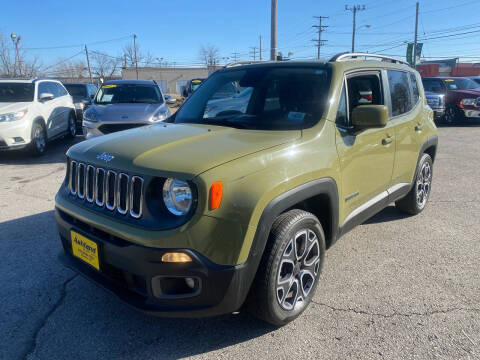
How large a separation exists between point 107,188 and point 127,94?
7097 mm

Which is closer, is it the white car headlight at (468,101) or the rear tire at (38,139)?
the rear tire at (38,139)

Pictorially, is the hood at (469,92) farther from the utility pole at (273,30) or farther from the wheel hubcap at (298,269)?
the wheel hubcap at (298,269)

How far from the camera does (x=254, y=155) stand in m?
2.29

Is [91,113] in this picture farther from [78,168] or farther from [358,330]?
[358,330]

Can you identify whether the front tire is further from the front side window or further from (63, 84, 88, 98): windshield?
(63, 84, 88, 98): windshield

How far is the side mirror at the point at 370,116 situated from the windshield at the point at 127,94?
662 centimetres

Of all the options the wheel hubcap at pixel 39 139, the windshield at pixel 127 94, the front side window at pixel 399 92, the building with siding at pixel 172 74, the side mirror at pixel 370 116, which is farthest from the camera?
the building with siding at pixel 172 74

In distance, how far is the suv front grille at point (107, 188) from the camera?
86.2 inches

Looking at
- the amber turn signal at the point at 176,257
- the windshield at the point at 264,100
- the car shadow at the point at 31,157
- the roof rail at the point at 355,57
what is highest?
the roof rail at the point at 355,57

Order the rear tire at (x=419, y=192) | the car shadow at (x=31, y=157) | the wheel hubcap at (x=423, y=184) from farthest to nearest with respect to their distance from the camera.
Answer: the car shadow at (x=31, y=157), the wheel hubcap at (x=423, y=184), the rear tire at (x=419, y=192)

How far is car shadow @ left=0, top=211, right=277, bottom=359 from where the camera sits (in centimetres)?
240

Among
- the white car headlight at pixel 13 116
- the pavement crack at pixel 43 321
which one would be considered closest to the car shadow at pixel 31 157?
the white car headlight at pixel 13 116

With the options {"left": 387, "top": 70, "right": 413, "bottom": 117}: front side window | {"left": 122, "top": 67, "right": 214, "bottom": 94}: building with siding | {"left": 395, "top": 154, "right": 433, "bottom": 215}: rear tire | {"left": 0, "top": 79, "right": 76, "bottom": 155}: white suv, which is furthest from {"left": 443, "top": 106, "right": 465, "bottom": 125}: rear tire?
{"left": 122, "top": 67, "right": 214, "bottom": 94}: building with siding

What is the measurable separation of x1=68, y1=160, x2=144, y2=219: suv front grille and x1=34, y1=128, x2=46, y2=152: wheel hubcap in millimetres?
6582
